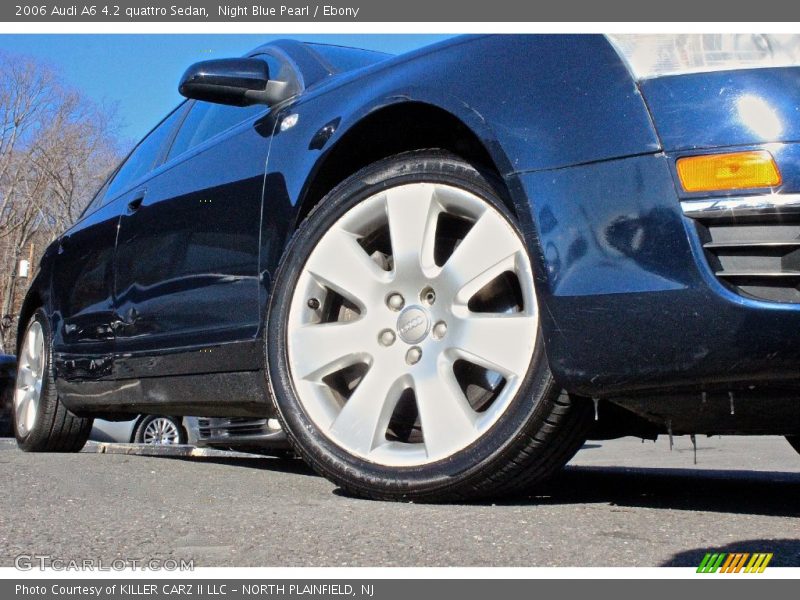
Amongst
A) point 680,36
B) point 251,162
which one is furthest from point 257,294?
point 680,36

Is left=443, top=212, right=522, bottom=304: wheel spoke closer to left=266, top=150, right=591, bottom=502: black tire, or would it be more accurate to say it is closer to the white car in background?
left=266, top=150, right=591, bottom=502: black tire

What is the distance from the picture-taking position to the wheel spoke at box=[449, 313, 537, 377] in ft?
7.48

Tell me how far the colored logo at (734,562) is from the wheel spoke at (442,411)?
739 mm

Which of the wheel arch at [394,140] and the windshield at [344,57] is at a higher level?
the windshield at [344,57]

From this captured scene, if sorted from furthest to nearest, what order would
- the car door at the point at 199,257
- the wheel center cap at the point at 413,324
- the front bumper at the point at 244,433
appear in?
the front bumper at the point at 244,433 < the car door at the point at 199,257 < the wheel center cap at the point at 413,324

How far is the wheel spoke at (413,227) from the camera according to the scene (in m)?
2.52

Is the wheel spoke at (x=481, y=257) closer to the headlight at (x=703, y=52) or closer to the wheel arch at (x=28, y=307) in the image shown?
the headlight at (x=703, y=52)

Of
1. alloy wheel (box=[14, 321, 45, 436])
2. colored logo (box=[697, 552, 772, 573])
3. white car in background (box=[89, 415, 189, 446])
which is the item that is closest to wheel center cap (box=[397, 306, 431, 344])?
colored logo (box=[697, 552, 772, 573])

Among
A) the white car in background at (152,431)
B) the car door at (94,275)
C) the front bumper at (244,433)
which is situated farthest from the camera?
the white car in background at (152,431)

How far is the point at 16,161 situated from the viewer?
28.0 meters

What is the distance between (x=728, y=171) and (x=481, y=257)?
0.67 meters

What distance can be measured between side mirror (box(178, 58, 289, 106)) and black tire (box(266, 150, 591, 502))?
0.73 meters

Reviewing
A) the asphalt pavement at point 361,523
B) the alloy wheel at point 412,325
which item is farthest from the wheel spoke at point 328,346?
the asphalt pavement at point 361,523

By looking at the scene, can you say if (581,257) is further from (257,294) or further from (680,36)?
(257,294)
